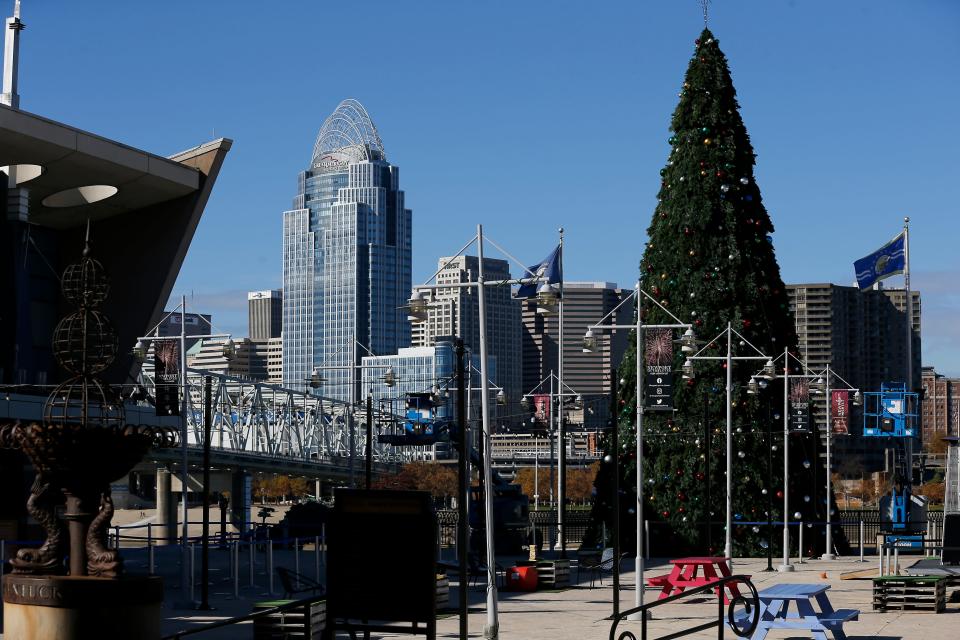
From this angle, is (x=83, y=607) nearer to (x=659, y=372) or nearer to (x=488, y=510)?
(x=488, y=510)

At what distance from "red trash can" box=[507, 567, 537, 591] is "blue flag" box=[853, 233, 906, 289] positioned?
25.3 m

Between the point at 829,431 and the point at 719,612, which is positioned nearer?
the point at 719,612

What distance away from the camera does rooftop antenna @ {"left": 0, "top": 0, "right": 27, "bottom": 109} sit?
47.2 m

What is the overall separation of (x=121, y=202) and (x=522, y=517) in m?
18.2

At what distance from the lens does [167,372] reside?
1577 inches

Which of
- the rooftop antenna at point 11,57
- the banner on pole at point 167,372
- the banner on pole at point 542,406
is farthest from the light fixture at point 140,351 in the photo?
the banner on pole at point 542,406

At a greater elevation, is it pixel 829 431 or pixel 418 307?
pixel 418 307

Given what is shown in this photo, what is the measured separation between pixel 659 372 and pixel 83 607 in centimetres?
2066

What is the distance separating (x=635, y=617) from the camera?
27.5 meters

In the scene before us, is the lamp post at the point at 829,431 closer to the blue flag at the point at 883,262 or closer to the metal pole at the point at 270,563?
the blue flag at the point at 883,262

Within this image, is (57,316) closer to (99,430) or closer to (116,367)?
(116,367)

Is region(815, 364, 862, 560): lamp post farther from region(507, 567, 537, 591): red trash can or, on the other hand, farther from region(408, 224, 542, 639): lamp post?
region(408, 224, 542, 639): lamp post

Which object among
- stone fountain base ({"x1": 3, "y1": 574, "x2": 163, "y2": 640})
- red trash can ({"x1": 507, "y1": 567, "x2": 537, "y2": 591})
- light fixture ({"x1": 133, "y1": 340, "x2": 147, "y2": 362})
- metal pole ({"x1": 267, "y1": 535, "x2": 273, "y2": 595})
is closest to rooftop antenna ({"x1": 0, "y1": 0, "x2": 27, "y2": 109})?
light fixture ({"x1": 133, "y1": 340, "x2": 147, "y2": 362})

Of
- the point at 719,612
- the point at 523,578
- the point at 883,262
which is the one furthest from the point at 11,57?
the point at 719,612
